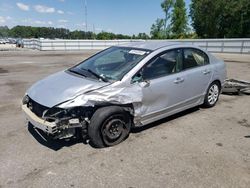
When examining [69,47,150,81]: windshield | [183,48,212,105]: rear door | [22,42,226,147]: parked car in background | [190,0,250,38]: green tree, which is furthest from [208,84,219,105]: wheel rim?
[190,0,250,38]: green tree

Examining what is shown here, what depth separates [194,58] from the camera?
546 centimetres

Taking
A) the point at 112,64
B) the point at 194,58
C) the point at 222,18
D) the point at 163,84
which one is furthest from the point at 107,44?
the point at 163,84

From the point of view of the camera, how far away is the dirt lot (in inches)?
127

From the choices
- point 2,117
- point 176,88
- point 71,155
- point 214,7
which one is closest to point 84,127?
Result: point 71,155

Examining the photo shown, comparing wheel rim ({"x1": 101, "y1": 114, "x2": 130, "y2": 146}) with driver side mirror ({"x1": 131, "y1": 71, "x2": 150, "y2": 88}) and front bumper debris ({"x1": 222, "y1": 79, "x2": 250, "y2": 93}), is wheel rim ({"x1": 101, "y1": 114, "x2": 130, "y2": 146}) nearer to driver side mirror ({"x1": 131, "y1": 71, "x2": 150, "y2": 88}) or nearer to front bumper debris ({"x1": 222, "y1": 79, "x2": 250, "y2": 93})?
driver side mirror ({"x1": 131, "y1": 71, "x2": 150, "y2": 88})

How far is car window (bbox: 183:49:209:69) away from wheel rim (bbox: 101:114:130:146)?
5.90 ft

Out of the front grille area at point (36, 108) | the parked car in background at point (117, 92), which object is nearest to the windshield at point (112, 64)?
the parked car in background at point (117, 92)

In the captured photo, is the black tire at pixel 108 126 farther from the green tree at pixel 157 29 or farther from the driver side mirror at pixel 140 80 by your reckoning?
the green tree at pixel 157 29

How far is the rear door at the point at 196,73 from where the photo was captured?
204 inches

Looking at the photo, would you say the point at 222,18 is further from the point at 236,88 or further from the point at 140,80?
the point at 140,80

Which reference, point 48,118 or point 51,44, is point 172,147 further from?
point 51,44

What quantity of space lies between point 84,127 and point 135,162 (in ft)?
2.97

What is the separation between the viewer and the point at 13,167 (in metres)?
3.53

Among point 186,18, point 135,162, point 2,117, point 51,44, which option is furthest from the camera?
point 186,18
